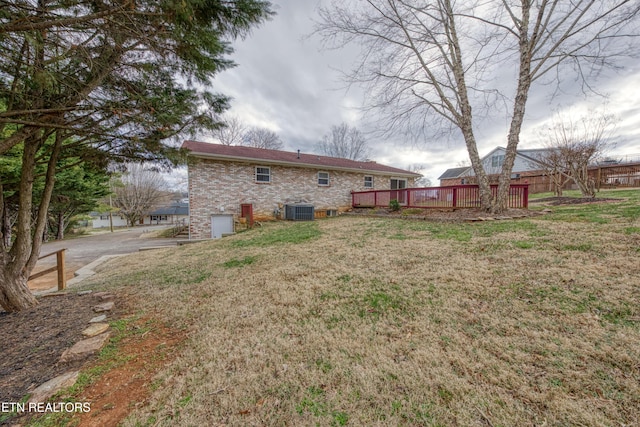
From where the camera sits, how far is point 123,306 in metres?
3.46

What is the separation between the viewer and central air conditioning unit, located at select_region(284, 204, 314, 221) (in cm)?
1162

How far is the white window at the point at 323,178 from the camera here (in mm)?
13438

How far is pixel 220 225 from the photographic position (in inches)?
412

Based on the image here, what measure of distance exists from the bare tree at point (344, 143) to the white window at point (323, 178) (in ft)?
48.5

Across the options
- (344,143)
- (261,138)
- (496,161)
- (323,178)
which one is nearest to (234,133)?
(261,138)

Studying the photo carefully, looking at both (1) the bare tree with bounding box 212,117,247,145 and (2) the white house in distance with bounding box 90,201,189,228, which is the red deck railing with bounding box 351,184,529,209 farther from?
(2) the white house in distance with bounding box 90,201,189,228

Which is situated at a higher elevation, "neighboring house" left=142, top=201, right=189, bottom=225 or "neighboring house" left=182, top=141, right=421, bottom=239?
"neighboring house" left=182, top=141, right=421, bottom=239

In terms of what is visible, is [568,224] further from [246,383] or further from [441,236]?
[246,383]

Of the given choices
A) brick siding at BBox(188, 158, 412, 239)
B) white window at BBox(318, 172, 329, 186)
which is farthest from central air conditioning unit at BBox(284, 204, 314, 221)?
white window at BBox(318, 172, 329, 186)

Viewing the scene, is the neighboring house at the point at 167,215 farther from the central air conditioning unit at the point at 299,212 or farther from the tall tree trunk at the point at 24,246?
the tall tree trunk at the point at 24,246

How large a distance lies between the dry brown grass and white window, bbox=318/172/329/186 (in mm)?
9658

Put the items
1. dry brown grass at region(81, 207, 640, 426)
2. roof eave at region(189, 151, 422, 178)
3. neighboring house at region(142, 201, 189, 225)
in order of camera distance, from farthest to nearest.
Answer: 1. neighboring house at region(142, 201, 189, 225)
2. roof eave at region(189, 151, 422, 178)
3. dry brown grass at region(81, 207, 640, 426)

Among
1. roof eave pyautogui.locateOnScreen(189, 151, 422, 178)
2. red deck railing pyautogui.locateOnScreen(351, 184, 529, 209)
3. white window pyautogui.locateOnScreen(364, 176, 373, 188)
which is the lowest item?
red deck railing pyautogui.locateOnScreen(351, 184, 529, 209)

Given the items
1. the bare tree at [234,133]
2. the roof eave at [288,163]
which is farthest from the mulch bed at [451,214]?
the bare tree at [234,133]
